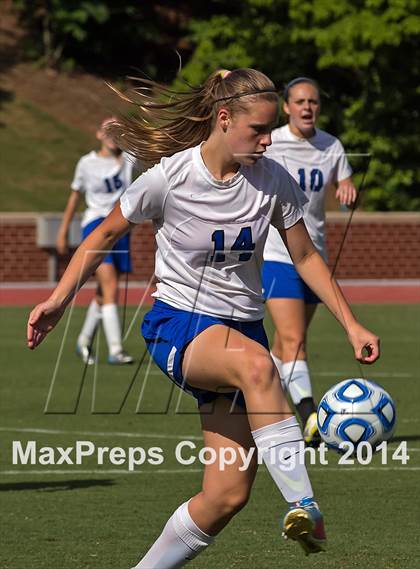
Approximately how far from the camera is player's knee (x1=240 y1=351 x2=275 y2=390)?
17.6ft

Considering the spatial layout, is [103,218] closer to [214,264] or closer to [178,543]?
[214,264]

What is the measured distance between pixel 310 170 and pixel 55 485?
3028mm

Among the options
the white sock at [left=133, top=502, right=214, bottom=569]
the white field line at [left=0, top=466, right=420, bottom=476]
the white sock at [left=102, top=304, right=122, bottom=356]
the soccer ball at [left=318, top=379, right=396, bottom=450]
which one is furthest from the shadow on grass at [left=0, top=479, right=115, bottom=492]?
the white sock at [left=102, top=304, right=122, bottom=356]

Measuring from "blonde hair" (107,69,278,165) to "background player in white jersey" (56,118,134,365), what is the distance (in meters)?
8.32

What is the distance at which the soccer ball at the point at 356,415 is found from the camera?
21.7 feet

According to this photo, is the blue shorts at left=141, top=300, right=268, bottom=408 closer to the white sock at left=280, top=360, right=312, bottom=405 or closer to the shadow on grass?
the shadow on grass

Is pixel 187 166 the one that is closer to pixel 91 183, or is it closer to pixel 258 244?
pixel 258 244

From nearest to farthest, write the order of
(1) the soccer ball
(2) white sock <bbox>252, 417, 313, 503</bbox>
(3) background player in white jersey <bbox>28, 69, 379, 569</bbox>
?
(2) white sock <bbox>252, 417, 313, 503</bbox>, (3) background player in white jersey <bbox>28, 69, 379, 569</bbox>, (1) the soccer ball

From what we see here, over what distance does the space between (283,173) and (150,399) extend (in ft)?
21.9

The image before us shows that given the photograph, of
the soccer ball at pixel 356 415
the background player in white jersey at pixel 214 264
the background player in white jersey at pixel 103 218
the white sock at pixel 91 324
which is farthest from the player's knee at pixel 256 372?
the white sock at pixel 91 324

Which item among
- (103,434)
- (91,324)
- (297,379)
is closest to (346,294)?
(91,324)

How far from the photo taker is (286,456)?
5.32 meters

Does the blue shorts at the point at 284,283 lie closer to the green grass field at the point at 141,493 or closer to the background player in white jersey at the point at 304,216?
the background player in white jersey at the point at 304,216

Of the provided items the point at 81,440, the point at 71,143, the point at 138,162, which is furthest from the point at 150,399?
the point at 71,143
